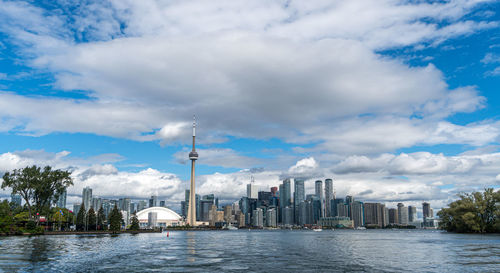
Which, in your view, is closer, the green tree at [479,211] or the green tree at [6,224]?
the green tree at [6,224]

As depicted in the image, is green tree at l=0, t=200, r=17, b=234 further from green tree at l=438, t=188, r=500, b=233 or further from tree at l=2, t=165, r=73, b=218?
green tree at l=438, t=188, r=500, b=233

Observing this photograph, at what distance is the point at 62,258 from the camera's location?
5953 centimetres

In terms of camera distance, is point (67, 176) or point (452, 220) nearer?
point (67, 176)

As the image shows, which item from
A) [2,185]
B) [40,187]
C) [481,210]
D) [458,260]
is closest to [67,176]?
[40,187]

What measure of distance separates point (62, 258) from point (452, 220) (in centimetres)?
18819

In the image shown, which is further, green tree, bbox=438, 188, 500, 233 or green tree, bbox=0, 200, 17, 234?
green tree, bbox=438, 188, 500, 233

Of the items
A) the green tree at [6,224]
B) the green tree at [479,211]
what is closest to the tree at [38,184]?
the green tree at [6,224]

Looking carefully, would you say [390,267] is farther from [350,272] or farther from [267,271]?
[267,271]

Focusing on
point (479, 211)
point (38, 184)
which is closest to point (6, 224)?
point (38, 184)

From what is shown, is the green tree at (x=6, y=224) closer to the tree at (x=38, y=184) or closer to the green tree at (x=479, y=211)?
the tree at (x=38, y=184)

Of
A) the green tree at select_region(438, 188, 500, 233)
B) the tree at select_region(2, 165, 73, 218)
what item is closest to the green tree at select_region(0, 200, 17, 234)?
the tree at select_region(2, 165, 73, 218)

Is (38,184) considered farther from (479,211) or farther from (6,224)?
(479,211)

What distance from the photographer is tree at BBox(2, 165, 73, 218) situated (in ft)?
518

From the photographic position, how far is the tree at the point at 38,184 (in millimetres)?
157750
